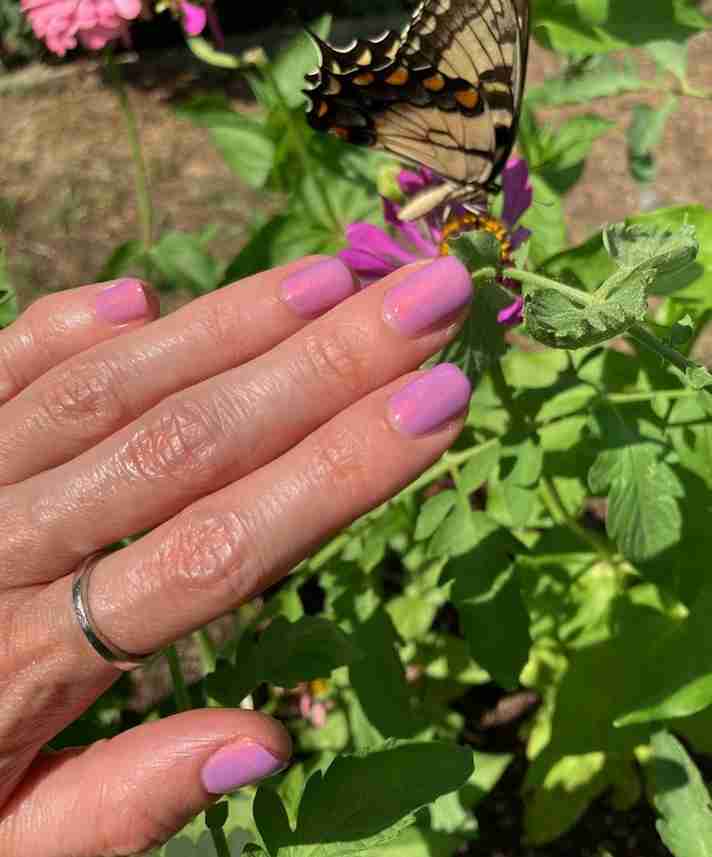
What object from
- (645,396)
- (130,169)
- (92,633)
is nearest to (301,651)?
(92,633)

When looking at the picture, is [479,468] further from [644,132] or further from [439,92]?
[644,132]

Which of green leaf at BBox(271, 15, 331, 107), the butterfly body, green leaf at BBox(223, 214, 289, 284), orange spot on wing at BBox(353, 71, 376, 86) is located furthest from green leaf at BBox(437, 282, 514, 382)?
green leaf at BBox(271, 15, 331, 107)

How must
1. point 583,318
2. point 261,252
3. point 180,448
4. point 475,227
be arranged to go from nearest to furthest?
point 583,318
point 180,448
point 475,227
point 261,252

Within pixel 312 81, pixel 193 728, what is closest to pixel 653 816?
pixel 193 728

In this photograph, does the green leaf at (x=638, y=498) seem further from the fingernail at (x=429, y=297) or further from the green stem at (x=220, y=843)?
the green stem at (x=220, y=843)

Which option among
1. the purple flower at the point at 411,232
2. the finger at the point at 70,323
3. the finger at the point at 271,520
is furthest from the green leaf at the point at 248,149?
the finger at the point at 271,520

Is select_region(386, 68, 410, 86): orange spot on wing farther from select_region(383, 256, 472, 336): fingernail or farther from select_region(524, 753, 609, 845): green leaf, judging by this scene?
select_region(524, 753, 609, 845): green leaf

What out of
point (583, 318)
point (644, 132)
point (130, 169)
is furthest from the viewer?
point (130, 169)
